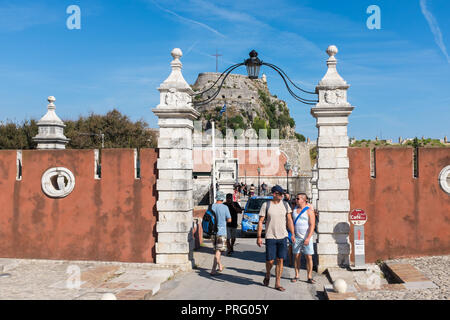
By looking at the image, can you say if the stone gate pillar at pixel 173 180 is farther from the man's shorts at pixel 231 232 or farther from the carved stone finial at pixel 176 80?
the man's shorts at pixel 231 232

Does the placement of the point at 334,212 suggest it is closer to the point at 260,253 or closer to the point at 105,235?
the point at 260,253

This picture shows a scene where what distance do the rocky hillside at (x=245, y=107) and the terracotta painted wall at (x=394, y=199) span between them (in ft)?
221

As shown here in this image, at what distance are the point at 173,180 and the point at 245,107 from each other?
7793 cm

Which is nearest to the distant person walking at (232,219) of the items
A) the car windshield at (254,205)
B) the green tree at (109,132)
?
the car windshield at (254,205)

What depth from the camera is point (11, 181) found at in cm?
962

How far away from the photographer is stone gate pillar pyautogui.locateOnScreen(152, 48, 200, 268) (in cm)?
895

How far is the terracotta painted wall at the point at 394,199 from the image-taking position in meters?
8.89

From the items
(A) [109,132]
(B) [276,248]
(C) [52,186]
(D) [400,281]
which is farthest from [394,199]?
(A) [109,132]

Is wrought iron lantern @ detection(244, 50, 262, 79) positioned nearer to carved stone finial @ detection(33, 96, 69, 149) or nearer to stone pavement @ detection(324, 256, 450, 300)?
stone pavement @ detection(324, 256, 450, 300)

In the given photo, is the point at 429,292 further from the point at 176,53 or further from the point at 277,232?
the point at 176,53

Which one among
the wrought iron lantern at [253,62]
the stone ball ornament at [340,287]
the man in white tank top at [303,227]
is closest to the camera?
the stone ball ornament at [340,287]

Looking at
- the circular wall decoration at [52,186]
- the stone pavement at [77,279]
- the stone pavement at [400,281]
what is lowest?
the stone pavement at [77,279]
